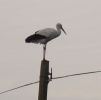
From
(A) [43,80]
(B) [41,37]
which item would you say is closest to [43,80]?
(A) [43,80]

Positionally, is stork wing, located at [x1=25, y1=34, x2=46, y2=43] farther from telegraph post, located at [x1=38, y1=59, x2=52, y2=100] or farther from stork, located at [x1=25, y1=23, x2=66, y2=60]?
telegraph post, located at [x1=38, y1=59, x2=52, y2=100]

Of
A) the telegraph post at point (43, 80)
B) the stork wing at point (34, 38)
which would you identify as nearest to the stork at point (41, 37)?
the stork wing at point (34, 38)

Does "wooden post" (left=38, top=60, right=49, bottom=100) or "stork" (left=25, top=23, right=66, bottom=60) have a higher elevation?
"stork" (left=25, top=23, right=66, bottom=60)

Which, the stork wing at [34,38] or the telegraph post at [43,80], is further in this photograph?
the stork wing at [34,38]

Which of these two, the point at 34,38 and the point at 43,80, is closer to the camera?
the point at 43,80

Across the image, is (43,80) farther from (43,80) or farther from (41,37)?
(41,37)

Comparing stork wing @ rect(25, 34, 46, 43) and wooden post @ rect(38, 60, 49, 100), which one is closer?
wooden post @ rect(38, 60, 49, 100)

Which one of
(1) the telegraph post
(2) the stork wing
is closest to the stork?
(2) the stork wing

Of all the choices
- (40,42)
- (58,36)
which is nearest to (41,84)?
(40,42)

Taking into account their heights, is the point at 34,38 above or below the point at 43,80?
above

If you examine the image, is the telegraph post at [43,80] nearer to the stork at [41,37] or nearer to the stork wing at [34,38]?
→ the stork at [41,37]

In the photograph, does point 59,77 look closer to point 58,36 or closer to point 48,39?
point 48,39

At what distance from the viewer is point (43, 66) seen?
1281 cm

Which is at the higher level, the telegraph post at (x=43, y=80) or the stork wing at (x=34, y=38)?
the stork wing at (x=34, y=38)
